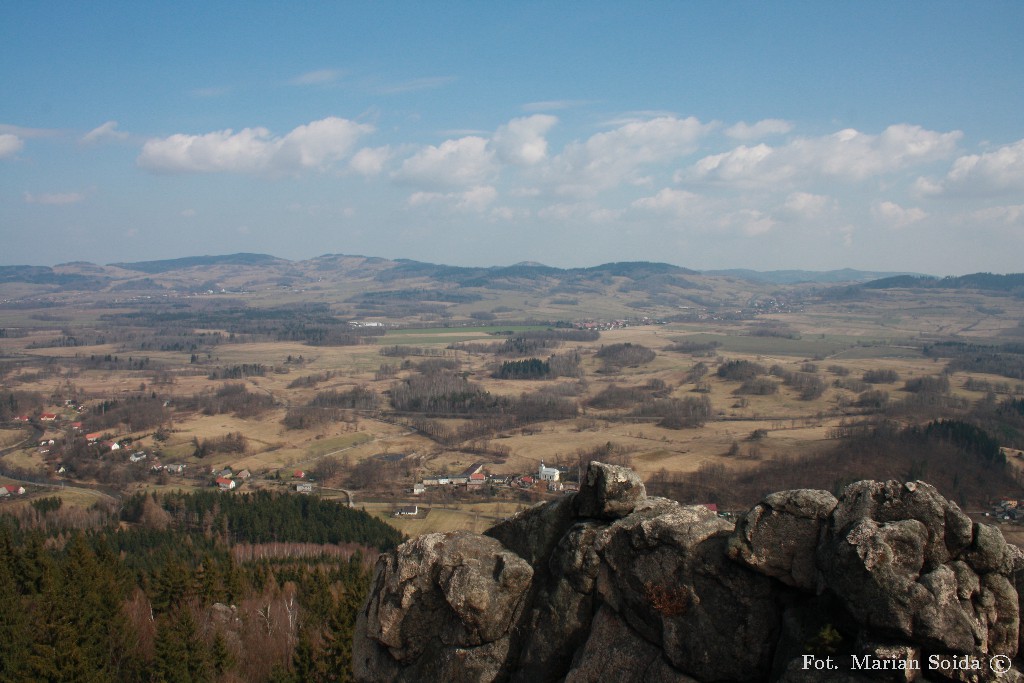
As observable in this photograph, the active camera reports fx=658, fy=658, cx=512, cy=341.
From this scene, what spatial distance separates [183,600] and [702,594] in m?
29.2

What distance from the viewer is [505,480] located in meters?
73.0

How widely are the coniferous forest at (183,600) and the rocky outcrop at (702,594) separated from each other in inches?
506

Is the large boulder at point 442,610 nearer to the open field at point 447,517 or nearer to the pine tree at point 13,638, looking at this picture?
the pine tree at point 13,638

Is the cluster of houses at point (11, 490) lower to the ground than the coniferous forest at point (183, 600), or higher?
lower

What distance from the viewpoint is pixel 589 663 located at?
11.9m

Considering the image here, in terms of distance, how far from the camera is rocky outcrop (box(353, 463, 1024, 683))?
31.7 feet

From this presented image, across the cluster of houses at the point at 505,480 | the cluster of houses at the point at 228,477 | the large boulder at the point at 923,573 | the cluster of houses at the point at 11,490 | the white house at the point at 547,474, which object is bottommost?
the cluster of houses at the point at 228,477

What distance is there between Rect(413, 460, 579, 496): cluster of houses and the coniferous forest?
13769mm

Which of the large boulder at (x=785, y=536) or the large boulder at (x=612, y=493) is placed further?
the large boulder at (x=612, y=493)

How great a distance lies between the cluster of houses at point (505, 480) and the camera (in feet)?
232

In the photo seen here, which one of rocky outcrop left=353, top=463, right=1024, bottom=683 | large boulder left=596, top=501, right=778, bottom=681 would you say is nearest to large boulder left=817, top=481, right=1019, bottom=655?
rocky outcrop left=353, top=463, right=1024, bottom=683

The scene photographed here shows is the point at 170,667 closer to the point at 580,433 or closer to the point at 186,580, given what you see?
the point at 186,580

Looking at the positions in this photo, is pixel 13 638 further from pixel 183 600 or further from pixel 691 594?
pixel 691 594

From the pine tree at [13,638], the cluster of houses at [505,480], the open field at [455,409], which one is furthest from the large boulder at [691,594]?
the cluster of houses at [505,480]
